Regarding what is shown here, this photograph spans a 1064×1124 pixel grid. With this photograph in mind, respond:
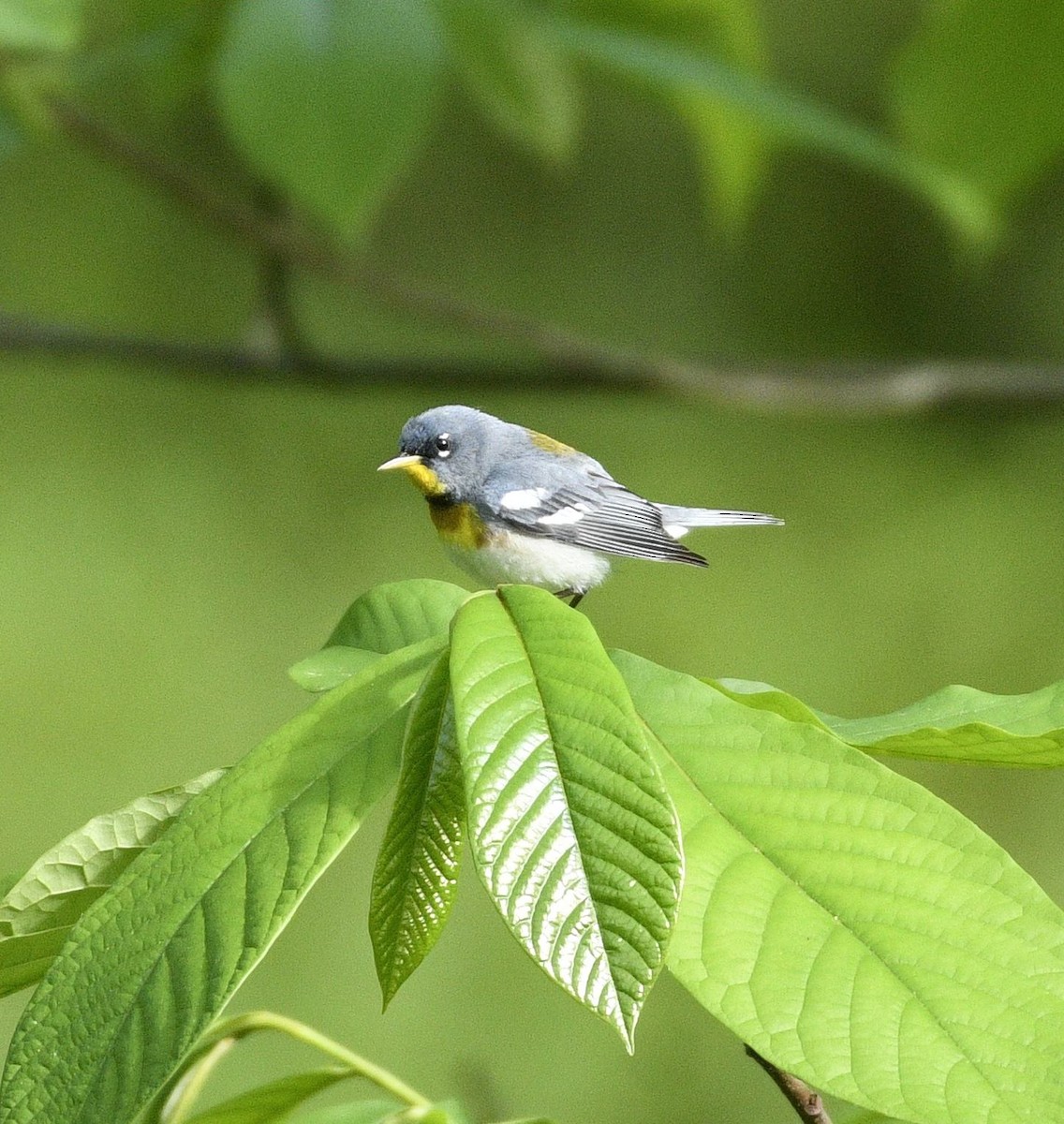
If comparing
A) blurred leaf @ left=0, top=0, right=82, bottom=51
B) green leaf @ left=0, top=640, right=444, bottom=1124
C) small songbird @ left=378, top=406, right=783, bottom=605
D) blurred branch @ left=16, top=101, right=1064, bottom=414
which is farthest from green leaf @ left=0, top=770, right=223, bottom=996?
blurred branch @ left=16, top=101, right=1064, bottom=414

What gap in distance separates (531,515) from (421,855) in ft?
1.04

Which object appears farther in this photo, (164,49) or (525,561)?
(164,49)

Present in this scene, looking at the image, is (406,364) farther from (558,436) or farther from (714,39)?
(558,436)

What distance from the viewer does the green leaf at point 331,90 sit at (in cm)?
72

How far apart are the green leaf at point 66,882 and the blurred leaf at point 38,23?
0.44 m

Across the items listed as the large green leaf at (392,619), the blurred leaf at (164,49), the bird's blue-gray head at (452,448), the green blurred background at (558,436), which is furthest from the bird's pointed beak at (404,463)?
the green blurred background at (558,436)

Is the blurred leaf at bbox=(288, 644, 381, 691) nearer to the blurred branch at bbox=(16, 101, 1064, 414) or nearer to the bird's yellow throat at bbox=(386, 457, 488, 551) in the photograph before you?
the bird's yellow throat at bbox=(386, 457, 488, 551)

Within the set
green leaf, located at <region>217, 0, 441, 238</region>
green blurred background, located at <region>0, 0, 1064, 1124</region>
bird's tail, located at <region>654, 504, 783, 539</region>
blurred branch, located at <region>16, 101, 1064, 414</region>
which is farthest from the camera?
green blurred background, located at <region>0, 0, 1064, 1124</region>

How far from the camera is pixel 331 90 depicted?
721mm

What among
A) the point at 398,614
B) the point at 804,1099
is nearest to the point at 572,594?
the point at 398,614

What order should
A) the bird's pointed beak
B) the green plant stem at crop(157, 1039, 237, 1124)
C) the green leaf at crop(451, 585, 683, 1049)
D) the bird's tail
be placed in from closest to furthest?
the green leaf at crop(451, 585, 683, 1049) < the green plant stem at crop(157, 1039, 237, 1124) < the bird's pointed beak < the bird's tail

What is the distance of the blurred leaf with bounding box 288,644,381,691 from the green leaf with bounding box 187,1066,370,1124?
0.10 m

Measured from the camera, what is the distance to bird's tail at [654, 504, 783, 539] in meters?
0.61

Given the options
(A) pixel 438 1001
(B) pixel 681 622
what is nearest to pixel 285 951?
(A) pixel 438 1001
